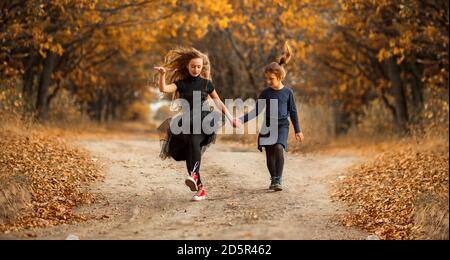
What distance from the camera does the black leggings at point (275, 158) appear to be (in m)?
8.55

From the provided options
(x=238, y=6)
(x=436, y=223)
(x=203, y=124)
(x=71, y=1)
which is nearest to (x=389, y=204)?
(x=436, y=223)

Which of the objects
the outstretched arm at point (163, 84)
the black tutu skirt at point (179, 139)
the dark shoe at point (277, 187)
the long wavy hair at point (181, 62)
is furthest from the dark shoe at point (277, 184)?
the outstretched arm at point (163, 84)

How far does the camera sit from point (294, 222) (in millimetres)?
6762

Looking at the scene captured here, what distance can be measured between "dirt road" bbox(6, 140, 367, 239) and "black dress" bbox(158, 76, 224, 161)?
63cm

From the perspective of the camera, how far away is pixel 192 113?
7883mm

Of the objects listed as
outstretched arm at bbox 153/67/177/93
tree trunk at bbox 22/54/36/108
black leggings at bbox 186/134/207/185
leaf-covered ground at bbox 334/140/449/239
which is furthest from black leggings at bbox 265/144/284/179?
tree trunk at bbox 22/54/36/108

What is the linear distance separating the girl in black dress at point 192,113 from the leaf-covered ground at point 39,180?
1372mm

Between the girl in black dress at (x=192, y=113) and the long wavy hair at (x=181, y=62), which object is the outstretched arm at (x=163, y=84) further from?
the long wavy hair at (x=181, y=62)

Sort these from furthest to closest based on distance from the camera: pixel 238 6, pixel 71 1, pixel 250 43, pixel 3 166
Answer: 1. pixel 250 43
2. pixel 238 6
3. pixel 71 1
4. pixel 3 166

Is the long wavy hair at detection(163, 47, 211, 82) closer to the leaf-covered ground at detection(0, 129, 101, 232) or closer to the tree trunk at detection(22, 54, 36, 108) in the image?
the leaf-covered ground at detection(0, 129, 101, 232)

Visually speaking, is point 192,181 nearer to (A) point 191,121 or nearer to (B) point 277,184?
(A) point 191,121

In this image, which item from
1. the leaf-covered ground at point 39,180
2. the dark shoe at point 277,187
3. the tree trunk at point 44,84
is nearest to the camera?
the leaf-covered ground at point 39,180
